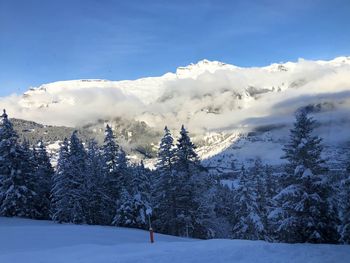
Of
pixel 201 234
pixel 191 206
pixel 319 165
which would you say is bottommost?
pixel 201 234

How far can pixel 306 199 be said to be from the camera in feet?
84.4

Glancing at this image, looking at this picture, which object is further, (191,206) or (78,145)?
(78,145)

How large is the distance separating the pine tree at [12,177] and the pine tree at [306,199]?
2934 centimetres

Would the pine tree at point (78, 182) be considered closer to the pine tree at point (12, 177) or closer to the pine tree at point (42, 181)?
the pine tree at point (12, 177)

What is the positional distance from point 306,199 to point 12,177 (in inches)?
1270

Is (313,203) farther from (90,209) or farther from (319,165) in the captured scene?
(90,209)

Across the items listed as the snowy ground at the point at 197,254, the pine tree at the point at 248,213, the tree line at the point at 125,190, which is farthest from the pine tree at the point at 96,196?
the snowy ground at the point at 197,254

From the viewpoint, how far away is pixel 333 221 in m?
25.9

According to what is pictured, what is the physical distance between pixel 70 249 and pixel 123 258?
4.32 metres

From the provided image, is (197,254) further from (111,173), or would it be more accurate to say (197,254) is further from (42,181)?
(42,181)

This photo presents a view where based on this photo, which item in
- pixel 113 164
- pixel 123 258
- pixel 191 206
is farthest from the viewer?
pixel 113 164

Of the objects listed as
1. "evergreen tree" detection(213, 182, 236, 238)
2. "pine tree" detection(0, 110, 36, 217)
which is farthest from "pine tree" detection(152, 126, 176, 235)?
"evergreen tree" detection(213, 182, 236, 238)

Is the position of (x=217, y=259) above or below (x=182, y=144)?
below

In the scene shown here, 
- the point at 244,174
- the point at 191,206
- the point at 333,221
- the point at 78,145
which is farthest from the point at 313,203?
the point at 78,145
